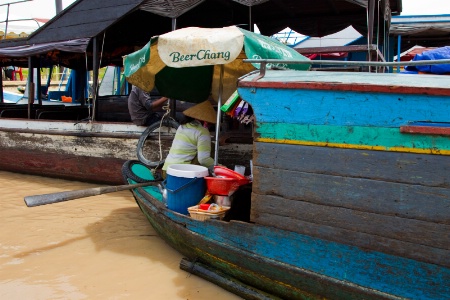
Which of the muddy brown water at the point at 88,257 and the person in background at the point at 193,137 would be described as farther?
the person in background at the point at 193,137

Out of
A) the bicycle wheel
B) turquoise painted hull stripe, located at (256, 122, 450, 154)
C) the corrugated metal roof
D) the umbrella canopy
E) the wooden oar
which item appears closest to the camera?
turquoise painted hull stripe, located at (256, 122, 450, 154)

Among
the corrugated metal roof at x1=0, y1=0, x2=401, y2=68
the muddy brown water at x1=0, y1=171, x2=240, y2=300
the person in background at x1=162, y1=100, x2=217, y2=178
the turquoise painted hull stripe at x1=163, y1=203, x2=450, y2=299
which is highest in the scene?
the corrugated metal roof at x1=0, y1=0, x2=401, y2=68

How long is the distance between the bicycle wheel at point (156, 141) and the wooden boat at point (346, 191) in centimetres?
314

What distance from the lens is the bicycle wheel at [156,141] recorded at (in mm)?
6352

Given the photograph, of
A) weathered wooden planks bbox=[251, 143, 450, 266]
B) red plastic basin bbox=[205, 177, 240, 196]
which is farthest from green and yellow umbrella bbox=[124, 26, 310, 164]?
weathered wooden planks bbox=[251, 143, 450, 266]

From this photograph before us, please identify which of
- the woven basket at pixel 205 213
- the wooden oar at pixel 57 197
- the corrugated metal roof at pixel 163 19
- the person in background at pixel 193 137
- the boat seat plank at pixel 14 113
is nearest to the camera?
the woven basket at pixel 205 213

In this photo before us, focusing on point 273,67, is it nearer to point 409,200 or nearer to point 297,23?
point 409,200

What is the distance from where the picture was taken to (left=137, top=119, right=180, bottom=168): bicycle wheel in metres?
6.35

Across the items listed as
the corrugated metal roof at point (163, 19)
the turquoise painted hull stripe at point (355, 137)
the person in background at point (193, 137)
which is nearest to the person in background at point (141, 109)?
the corrugated metal roof at point (163, 19)

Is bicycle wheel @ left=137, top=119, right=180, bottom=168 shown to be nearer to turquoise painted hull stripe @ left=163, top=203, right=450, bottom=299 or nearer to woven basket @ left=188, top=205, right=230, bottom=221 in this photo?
woven basket @ left=188, top=205, right=230, bottom=221

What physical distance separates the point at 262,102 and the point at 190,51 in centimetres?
115

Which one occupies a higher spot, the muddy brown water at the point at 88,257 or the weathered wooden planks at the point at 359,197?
the weathered wooden planks at the point at 359,197

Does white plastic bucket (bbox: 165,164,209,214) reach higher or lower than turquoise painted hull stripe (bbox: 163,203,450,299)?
Result: higher

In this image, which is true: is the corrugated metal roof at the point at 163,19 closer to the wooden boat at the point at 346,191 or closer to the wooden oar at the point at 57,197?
the wooden oar at the point at 57,197
